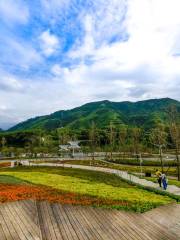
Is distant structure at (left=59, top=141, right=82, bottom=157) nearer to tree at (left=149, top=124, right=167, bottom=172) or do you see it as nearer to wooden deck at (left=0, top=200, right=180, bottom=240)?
tree at (left=149, top=124, right=167, bottom=172)

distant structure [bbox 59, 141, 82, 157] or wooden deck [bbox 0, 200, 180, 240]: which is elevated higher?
distant structure [bbox 59, 141, 82, 157]

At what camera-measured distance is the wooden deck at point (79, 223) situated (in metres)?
18.6

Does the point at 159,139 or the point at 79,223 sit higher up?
the point at 159,139

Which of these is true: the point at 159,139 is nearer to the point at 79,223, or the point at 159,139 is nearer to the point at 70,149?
the point at 79,223

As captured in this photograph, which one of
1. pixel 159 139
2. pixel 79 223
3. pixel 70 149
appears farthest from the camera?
pixel 70 149

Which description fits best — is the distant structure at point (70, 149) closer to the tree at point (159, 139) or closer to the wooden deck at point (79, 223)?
the tree at point (159, 139)

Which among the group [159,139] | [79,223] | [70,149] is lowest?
[79,223]

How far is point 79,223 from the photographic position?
69.0ft

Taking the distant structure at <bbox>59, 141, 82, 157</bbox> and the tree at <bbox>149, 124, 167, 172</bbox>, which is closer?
the tree at <bbox>149, 124, 167, 172</bbox>

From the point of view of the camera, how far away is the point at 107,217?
2292cm

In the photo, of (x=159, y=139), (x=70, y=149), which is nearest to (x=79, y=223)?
(x=159, y=139)

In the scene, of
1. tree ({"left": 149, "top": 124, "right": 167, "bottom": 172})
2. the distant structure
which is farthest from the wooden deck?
the distant structure

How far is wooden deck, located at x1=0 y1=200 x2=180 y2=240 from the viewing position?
18641 mm

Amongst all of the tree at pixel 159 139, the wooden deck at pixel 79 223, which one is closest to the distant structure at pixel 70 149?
the tree at pixel 159 139
